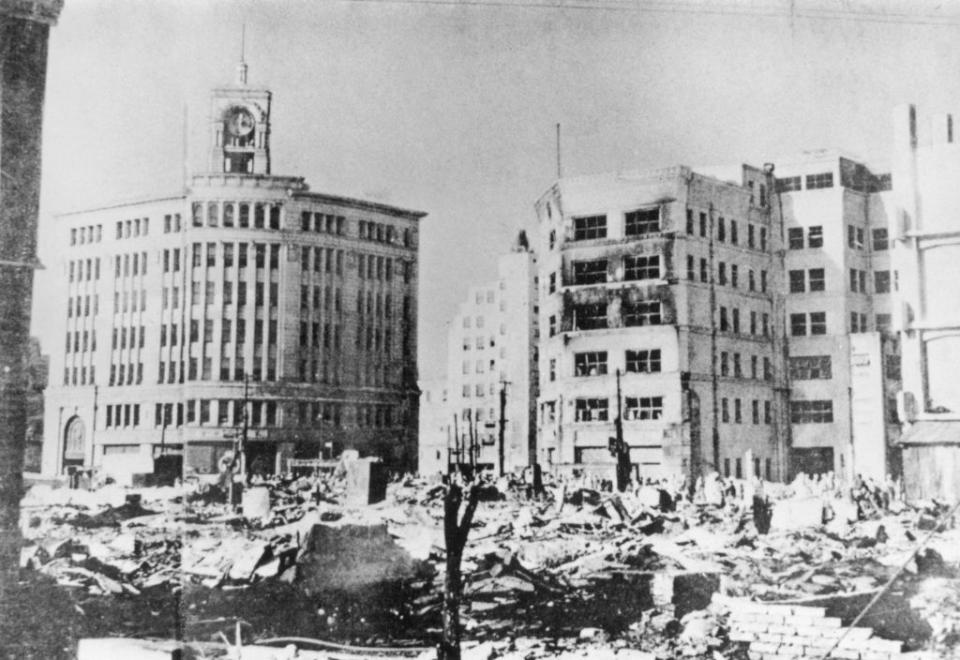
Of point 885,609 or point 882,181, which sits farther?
point 882,181

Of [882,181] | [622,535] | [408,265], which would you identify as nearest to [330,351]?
[408,265]

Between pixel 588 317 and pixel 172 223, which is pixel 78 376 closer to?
pixel 172 223

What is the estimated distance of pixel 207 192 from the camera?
28.7ft

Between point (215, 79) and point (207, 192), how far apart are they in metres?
1.14

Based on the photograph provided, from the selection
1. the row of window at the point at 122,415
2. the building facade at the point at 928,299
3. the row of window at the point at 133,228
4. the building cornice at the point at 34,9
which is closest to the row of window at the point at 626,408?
the building facade at the point at 928,299

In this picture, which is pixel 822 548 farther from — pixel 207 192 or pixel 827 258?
pixel 207 192

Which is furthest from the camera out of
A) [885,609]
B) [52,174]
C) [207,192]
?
[207,192]

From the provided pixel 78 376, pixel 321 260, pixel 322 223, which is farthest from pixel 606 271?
pixel 78 376

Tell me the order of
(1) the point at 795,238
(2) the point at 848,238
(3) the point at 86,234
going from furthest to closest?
1. (1) the point at 795,238
2. (2) the point at 848,238
3. (3) the point at 86,234

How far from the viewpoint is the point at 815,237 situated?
30.3 ft

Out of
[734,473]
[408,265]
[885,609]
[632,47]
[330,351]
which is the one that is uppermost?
[632,47]

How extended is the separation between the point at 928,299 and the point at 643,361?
Answer: 4463 millimetres

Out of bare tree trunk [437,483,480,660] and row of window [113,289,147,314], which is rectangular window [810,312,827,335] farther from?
row of window [113,289,147,314]

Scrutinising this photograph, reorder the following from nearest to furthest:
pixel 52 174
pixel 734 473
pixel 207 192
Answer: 1. pixel 52 174
2. pixel 207 192
3. pixel 734 473
